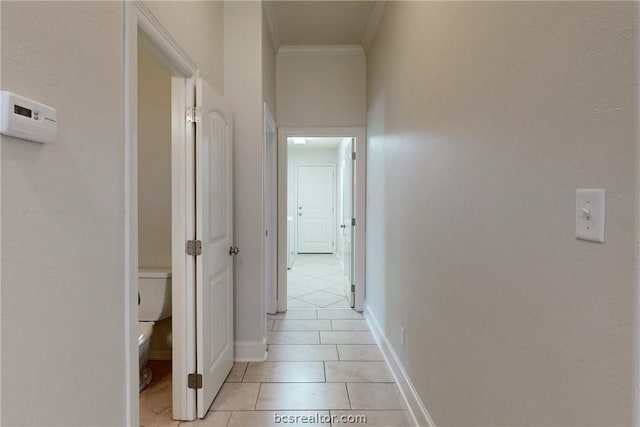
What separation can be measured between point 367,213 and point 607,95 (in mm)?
2797

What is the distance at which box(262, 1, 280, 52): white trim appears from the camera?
2.67 meters

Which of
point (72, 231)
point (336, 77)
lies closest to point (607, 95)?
point (72, 231)

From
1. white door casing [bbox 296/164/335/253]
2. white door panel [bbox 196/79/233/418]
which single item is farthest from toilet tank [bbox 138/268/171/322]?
white door casing [bbox 296/164/335/253]

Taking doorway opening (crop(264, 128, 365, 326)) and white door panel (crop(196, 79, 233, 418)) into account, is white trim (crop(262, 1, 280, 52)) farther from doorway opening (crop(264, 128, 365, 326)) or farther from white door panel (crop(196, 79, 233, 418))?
white door panel (crop(196, 79, 233, 418))

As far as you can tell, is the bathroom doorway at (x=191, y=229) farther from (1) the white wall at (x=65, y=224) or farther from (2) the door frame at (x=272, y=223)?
(2) the door frame at (x=272, y=223)

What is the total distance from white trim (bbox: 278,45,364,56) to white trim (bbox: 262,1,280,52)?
108mm

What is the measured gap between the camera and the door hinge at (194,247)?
1776 mm

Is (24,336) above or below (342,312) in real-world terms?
above

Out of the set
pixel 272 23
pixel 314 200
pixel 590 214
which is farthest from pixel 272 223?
pixel 314 200

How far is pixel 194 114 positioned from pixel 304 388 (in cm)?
185

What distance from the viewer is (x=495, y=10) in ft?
3.40

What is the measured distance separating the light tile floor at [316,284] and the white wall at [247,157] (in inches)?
51.3

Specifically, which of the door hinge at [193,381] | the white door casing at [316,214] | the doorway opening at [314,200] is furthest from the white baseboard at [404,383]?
the white door casing at [316,214]

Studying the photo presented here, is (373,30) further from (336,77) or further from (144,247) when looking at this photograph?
(144,247)
